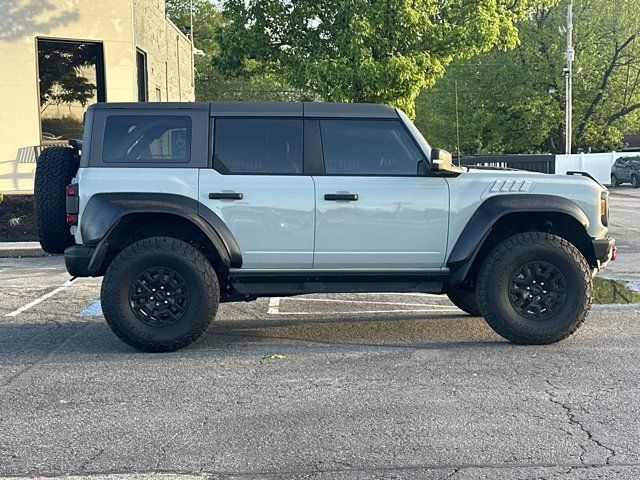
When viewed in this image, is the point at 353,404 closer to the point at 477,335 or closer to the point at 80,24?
the point at 477,335

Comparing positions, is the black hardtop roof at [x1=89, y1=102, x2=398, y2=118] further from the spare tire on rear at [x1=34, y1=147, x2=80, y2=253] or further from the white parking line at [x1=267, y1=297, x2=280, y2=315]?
the white parking line at [x1=267, y1=297, x2=280, y2=315]

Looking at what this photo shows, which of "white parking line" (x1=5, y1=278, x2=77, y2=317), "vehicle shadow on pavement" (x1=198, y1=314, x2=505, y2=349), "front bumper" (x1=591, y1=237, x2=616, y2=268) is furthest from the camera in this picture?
"white parking line" (x1=5, y1=278, x2=77, y2=317)

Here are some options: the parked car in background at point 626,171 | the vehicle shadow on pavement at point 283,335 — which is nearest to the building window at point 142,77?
the vehicle shadow on pavement at point 283,335

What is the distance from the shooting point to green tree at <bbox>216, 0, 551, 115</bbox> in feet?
48.4

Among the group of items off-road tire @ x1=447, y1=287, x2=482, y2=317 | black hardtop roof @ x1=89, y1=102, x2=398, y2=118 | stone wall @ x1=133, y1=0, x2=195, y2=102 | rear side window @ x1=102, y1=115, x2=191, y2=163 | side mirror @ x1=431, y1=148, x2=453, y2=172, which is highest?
stone wall @ x1=133, y1=0, x2=195, y2=102

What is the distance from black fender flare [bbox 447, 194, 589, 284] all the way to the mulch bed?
10118mm

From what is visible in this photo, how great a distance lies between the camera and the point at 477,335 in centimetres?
704

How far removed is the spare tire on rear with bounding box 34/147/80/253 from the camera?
657 cm

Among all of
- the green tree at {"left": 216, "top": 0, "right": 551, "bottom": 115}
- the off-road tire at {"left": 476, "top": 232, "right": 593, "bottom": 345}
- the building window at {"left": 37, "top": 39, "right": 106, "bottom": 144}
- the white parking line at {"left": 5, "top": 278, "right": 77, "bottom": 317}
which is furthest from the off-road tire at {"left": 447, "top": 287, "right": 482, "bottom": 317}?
the building window at {"left": 37, "top": 39, "right": 106, "bottom": 144}

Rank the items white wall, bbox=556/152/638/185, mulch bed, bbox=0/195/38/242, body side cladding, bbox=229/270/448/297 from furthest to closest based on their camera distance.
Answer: white wall, bbox=556/152/638/185 < mulch bed, bbox=0/195/38/242 < body side cladding, bbox=229/270/448/297

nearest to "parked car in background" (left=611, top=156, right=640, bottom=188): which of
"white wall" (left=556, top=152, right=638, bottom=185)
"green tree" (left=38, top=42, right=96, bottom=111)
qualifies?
"white wall" (left=556, top=152, right=638, bottom=185)

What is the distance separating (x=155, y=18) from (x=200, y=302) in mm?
18389

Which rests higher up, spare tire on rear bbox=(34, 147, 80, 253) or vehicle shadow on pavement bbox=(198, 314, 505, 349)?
spare tire on rear bbox=(34, 147, 80, 253)

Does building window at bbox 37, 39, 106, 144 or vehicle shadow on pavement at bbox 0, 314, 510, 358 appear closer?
vehicle shadow on pavement at bbox 0, 314, 510, 358
